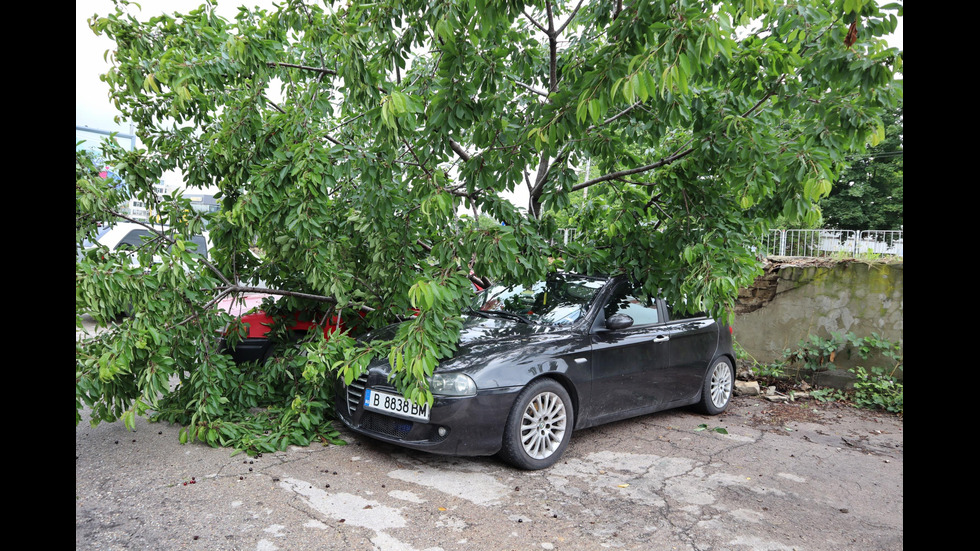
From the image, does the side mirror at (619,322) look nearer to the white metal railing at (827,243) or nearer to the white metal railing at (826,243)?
the white metal railing at (827,243)

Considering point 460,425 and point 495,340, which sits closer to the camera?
point 460,425

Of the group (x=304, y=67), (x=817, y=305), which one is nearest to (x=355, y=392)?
(x=304, y=67)

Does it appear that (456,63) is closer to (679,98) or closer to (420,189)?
(420,189)

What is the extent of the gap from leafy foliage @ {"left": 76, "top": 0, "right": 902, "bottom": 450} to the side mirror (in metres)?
0.44

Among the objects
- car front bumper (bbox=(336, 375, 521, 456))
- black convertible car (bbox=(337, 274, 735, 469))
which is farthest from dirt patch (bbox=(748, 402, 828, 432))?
car front bumper (bbox=(336, 375, 521, 456))

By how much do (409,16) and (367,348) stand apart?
2.53m

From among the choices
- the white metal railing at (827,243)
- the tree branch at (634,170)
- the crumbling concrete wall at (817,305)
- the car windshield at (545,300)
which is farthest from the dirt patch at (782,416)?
the tree branch at (634,170)

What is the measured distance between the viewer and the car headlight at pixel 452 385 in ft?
14.5

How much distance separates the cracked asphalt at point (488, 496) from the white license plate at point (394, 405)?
0.43 m

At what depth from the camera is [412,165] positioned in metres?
5.20

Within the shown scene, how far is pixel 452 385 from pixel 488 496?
0.78 meters

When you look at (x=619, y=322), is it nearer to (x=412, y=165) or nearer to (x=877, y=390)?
(x=412, y=165)

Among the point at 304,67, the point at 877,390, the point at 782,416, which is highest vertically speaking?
the point at 304,67
